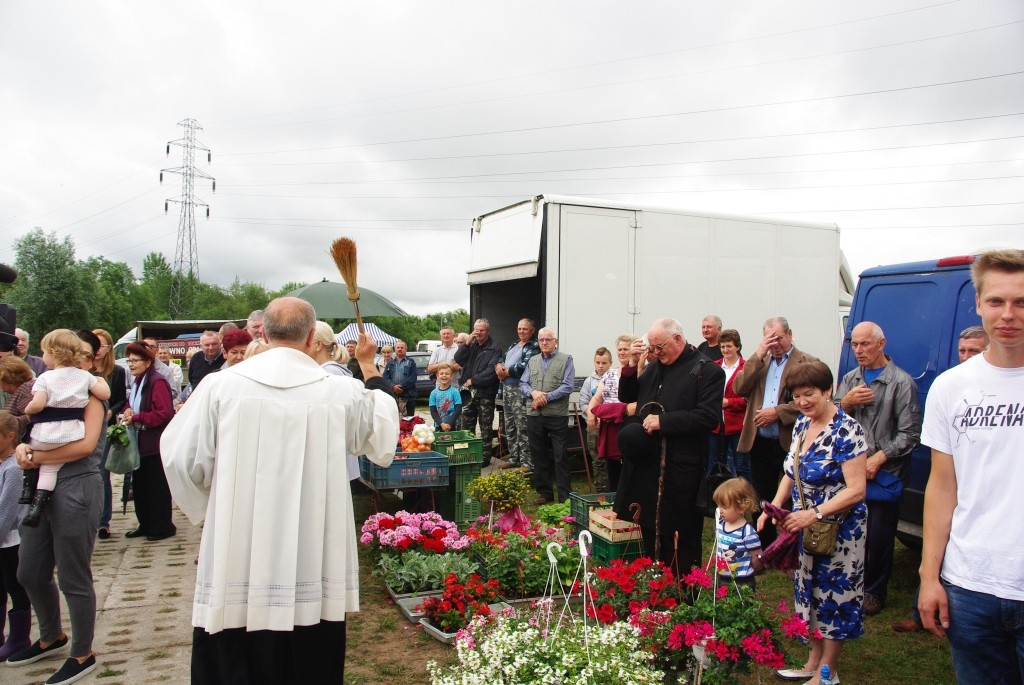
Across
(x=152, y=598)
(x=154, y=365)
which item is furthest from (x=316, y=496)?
(x=154, y=365)

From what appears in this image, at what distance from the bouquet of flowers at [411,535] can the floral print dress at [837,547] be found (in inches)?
111

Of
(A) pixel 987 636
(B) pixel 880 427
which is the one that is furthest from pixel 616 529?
(A) pixel 987 636

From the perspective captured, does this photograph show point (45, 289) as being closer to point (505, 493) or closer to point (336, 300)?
point (336, 300)

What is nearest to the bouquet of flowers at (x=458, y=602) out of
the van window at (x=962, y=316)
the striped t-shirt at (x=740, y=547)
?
the striped t-shirt at (x=740, y=547)

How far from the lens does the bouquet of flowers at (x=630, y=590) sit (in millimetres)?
3811

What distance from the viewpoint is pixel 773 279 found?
10398mm

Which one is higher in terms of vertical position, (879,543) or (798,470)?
(798,470)

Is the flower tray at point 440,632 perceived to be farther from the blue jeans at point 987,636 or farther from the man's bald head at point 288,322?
the blue jeans at point 987,636

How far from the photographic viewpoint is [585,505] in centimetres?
582

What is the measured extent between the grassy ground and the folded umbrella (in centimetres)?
68

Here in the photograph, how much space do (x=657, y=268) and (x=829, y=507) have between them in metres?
6.24

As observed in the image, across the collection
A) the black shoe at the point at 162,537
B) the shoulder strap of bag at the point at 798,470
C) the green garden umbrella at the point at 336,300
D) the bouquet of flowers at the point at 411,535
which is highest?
the green garden umbrella at the point at 336,300

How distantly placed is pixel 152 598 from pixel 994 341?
5.97 m

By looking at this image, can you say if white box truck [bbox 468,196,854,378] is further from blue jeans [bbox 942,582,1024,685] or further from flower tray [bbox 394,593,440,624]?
blue jeans [bbox 942,582,1024,685]
